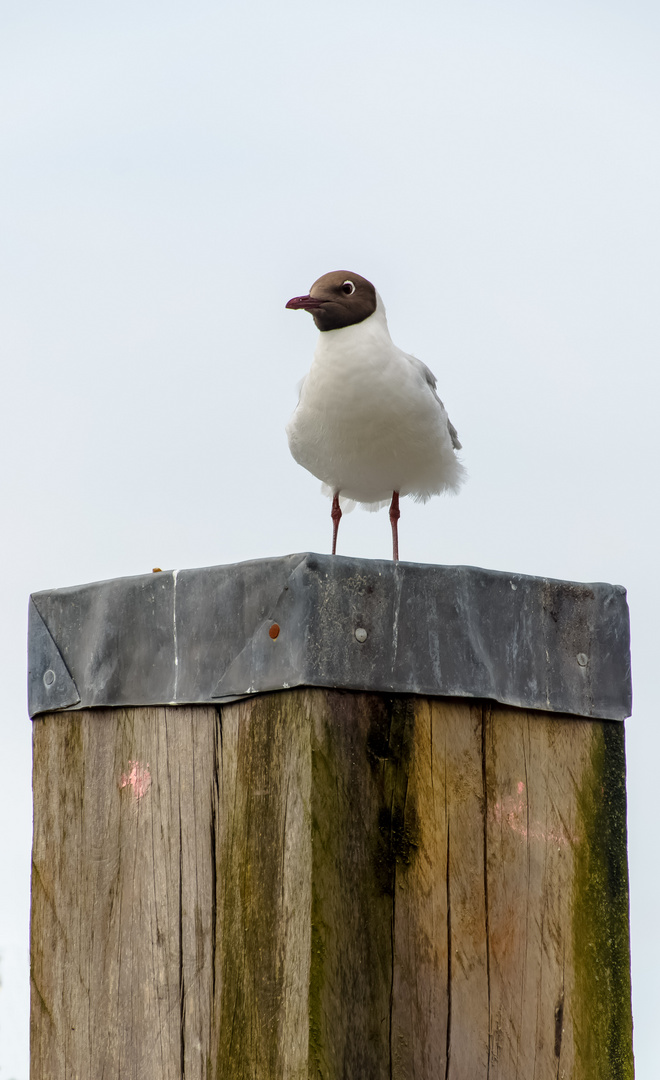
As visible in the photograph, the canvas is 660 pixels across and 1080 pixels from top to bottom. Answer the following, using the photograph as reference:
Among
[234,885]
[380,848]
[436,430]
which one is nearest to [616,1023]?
[380,848]

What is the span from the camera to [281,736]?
2.72m

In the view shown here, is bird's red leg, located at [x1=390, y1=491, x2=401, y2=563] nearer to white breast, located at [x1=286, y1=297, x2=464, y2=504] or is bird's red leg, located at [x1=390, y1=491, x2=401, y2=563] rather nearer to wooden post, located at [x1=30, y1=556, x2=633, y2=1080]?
white breast, located at [x1=286, y1=297, x2=464, y2=504]

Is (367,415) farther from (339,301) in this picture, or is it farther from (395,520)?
(395,520)

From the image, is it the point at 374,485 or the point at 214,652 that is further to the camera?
the point at 374,485

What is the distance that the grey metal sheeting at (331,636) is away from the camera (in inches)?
108

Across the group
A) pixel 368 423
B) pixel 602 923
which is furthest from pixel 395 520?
pixel 602 923

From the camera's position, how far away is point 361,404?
18.0 ft

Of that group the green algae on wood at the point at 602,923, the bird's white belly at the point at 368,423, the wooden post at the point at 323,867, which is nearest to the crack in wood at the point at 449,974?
the wooden post at the point at 323,867

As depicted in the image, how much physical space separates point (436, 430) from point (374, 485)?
1.39ft

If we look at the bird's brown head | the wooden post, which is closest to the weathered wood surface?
the wooden post

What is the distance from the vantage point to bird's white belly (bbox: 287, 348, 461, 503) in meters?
5.49

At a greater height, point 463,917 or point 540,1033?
point 463,917

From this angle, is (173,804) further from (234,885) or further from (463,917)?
(463,917)

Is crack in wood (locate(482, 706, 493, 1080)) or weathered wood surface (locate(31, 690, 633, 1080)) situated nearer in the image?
weathered wood surface (locate(31, 690, 633, 1080))
